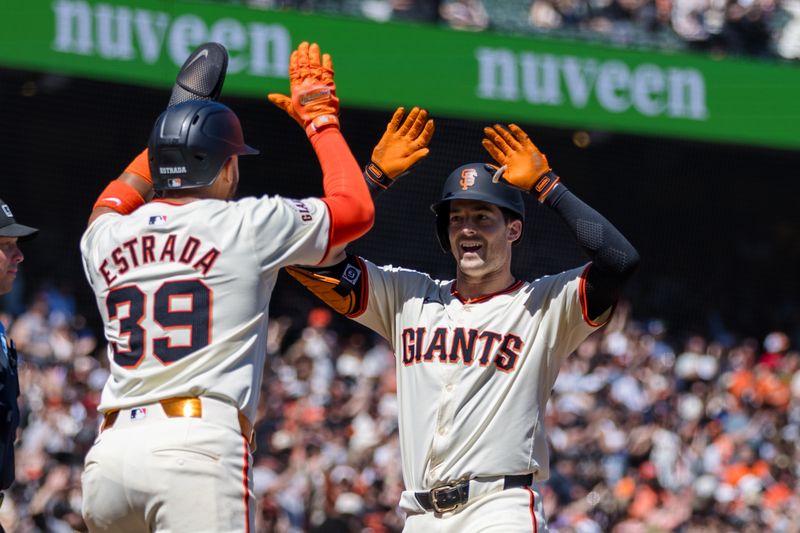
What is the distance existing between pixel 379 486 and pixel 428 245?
4519 millimetres

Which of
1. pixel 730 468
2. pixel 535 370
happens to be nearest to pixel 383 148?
pixel 535 370

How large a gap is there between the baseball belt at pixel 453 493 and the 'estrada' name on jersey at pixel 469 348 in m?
0.40

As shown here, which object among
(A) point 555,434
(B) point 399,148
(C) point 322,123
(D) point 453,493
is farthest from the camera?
(A) point 555,434

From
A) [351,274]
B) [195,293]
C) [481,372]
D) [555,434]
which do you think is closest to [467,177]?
[351,274]

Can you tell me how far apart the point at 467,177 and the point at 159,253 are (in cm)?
154

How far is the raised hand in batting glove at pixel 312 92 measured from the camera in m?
4.34

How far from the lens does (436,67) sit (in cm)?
1483

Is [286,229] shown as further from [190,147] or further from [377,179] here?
[377,179]

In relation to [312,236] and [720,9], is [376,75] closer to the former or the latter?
[720,9]

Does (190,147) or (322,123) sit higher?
(322,123)

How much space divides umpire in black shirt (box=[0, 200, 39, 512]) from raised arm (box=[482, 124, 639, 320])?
1.94 metres

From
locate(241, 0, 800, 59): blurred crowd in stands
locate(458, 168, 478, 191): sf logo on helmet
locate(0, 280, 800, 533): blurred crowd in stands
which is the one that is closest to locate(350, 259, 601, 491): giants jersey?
locate(458, 168, 478, 191): sf logo on helmet

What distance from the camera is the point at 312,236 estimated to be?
3.88 metres

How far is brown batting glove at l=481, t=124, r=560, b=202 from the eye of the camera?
472 cm
